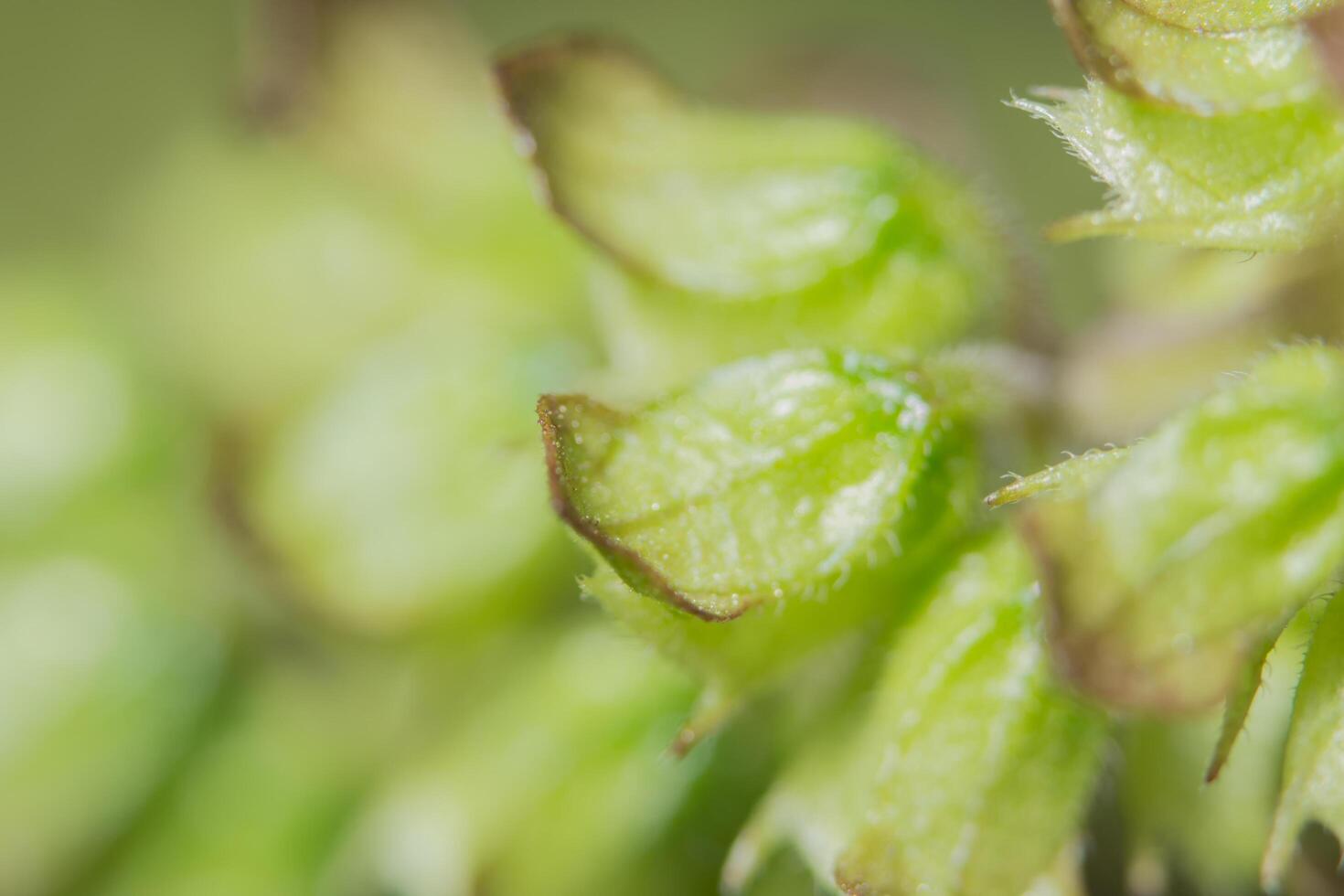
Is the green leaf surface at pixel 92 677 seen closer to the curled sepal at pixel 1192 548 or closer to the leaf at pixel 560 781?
the leaf at pixel 560 781

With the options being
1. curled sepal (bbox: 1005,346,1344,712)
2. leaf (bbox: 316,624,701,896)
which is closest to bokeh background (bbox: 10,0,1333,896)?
leaf (bbox: 316,624,701,896)

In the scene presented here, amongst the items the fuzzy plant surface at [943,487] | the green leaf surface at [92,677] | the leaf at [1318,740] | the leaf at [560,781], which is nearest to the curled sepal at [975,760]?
the fuzzy plant surface at [943,487]

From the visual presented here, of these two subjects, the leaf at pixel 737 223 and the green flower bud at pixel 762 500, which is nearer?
the green flower bud at pixel 762 500

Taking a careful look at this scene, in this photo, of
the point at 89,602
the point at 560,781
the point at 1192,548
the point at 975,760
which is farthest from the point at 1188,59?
the point at 89,602

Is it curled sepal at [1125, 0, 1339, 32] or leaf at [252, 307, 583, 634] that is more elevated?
curled sepal at [1125, 0, 1339, 32]

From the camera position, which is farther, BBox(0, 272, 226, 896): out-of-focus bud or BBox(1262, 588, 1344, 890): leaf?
BBox(0, 272, 226, 896): out-of-focus bud

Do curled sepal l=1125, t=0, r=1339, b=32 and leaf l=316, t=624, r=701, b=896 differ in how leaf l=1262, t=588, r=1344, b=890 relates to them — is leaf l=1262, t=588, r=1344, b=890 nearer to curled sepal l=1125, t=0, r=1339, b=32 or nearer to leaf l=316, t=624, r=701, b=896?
curled sepal l=1125, t=0, r=1339, b=32

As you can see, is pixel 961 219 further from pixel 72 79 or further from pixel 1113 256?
pixel 72 79

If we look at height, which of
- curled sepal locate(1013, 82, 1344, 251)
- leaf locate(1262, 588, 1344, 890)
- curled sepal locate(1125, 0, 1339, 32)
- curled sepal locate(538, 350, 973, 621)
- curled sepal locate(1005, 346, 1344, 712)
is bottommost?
leaf locate(1262, 588, 1344, 890)
